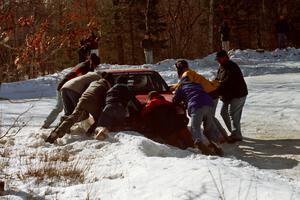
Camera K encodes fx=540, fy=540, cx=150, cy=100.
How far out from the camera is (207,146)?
364 inches

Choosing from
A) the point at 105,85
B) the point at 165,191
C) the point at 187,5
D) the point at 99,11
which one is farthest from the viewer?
the point at 187,5

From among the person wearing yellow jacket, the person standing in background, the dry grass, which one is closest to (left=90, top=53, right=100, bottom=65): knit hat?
the person wearing yellow jacket

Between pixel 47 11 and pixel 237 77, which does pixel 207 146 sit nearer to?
pixel 237 77

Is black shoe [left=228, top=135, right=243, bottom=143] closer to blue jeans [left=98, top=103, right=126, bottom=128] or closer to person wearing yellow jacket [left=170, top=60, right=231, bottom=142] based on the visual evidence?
person wearing yellow jacket [left=170, top=60, right=231, bottom=142]

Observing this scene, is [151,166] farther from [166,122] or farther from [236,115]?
[236,115]

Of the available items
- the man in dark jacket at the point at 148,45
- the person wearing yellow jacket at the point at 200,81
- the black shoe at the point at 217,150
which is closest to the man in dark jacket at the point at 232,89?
the person wearing yellow jacket at the point at 200,81

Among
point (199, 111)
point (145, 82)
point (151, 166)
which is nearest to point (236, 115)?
point (199, 111)

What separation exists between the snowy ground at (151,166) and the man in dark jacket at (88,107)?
201mm

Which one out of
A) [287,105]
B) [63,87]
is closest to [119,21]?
[287,105]

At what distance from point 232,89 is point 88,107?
289 cm

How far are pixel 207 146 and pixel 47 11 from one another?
12.1 ft

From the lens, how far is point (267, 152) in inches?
381

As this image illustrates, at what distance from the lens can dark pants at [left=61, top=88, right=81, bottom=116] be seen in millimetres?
10492

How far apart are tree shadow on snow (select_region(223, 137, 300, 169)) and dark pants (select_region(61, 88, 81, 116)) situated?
3009mm
